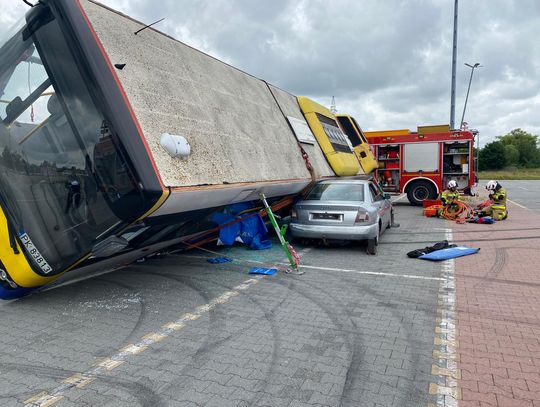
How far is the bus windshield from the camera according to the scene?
3.94 metres

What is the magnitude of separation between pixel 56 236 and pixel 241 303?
2.20 m

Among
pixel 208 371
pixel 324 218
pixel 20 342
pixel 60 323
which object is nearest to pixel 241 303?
pixel 208 371

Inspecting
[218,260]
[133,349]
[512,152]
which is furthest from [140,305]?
[512,152]

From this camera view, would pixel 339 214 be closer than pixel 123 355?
No

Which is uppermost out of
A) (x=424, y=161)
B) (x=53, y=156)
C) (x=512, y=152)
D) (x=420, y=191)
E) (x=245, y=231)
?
(x=512, y=152)

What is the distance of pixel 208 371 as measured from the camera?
325 centimetres

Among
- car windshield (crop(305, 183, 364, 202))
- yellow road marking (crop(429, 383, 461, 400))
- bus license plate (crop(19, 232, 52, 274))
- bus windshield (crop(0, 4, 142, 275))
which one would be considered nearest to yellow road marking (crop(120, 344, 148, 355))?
bus windshield (crop(0, 4, 142, 275))

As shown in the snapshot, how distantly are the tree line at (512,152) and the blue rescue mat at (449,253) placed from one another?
66149mm

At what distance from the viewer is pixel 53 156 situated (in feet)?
13.6

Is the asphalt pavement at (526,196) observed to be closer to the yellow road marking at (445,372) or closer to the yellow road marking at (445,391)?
the yellow road marking at (445,372)

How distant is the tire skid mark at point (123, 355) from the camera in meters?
2.83

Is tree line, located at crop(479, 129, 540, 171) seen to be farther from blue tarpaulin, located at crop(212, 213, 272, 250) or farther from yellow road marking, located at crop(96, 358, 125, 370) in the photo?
yellow road marking, located at crop(96, 358, 125, 370)

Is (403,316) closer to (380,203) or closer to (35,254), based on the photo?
(35,254)

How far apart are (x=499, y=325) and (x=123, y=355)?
3773mm
